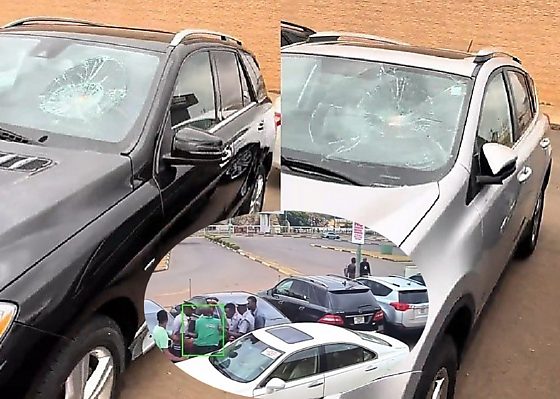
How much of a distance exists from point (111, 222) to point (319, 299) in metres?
0.27

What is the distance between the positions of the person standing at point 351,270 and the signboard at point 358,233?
3 centimetres

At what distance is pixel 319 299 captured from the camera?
89cm

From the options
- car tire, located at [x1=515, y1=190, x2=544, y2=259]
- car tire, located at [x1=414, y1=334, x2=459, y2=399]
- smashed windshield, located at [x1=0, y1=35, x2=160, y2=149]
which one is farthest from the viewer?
car tire, located at [x1=515, y1=190, x2=544, y2=259]

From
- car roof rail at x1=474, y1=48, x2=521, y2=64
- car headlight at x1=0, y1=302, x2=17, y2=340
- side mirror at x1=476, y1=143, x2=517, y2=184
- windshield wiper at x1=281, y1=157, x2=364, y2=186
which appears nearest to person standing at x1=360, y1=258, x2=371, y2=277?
windshield wiper at x1=281, y1=157, x2=364, y2=186

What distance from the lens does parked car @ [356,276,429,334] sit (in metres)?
0.89

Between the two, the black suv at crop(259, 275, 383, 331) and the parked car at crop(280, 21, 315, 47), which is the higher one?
the parked car at crop(280, 21, 315, 47)

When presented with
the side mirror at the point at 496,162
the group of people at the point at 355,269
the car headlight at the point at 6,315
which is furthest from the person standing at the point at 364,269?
the car headlight at the point at 6,315

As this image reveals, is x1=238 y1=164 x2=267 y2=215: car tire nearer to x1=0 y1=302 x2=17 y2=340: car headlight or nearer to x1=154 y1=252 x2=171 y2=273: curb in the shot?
x1=154 y1=252 x2=171 y2=273: curb

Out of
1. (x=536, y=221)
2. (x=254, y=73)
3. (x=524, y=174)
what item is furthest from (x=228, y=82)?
(x=536, y=221)

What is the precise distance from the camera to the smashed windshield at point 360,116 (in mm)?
865

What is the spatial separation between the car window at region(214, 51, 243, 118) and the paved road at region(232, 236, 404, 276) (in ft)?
Answer: 0.54

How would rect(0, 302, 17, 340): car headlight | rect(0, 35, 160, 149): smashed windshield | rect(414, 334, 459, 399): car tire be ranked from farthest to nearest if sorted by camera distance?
rect(414, 334, 459, 399): car tire < rect(0, 35, 160, 149): smashed windshield < rect(0, 302, 17, 340): car headlight

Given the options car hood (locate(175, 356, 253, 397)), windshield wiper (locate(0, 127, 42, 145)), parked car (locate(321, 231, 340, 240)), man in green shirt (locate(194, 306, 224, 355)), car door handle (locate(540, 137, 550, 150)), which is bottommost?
car hood (locate(175, 356, 253, 397))

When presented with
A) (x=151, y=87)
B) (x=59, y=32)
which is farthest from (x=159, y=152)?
(x=59, y=32)
